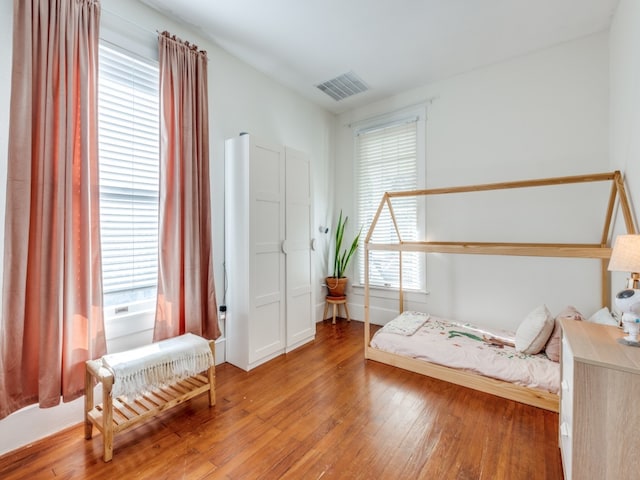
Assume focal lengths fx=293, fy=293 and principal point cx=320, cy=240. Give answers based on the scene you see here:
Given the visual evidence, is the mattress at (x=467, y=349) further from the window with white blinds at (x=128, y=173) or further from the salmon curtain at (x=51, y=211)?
the salmon curtain at (x=51, y=211)

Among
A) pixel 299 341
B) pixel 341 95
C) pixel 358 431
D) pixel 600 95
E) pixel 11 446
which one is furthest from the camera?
pixel 341 95

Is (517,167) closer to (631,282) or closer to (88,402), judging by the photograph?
(631,282)

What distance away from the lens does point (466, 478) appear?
1.49 meters

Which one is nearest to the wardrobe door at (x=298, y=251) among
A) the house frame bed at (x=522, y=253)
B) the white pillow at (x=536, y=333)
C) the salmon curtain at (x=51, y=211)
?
the house frame bed at (x=522, y=253)

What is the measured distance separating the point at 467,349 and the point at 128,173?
3.14 meters

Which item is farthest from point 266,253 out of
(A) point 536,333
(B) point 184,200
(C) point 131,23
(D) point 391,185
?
(A) point 536,333

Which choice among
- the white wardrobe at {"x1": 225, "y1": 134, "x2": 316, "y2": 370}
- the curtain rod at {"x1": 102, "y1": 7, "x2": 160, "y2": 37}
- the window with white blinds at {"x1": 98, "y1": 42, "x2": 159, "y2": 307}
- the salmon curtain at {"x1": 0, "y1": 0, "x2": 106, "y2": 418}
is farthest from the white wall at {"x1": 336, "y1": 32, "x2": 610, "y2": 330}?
the salmon curtain at {"x1": 0, "y1": 0, "x2": 106, "y2": 418}

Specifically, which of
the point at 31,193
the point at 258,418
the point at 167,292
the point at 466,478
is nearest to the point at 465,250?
the point at 466,478

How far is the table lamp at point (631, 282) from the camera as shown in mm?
1302

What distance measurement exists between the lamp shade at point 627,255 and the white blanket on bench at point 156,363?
7.95 ft

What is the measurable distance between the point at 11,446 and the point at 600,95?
16.8 feet

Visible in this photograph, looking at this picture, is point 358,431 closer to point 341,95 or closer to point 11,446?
point 11,446

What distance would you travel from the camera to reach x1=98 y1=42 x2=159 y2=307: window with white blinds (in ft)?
6.97

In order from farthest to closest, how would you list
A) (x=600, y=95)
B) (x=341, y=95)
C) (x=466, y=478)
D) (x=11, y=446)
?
(x=341, y=95)
(x=600, y=95)
(x=11, y=446)
(x=466, y=478)
